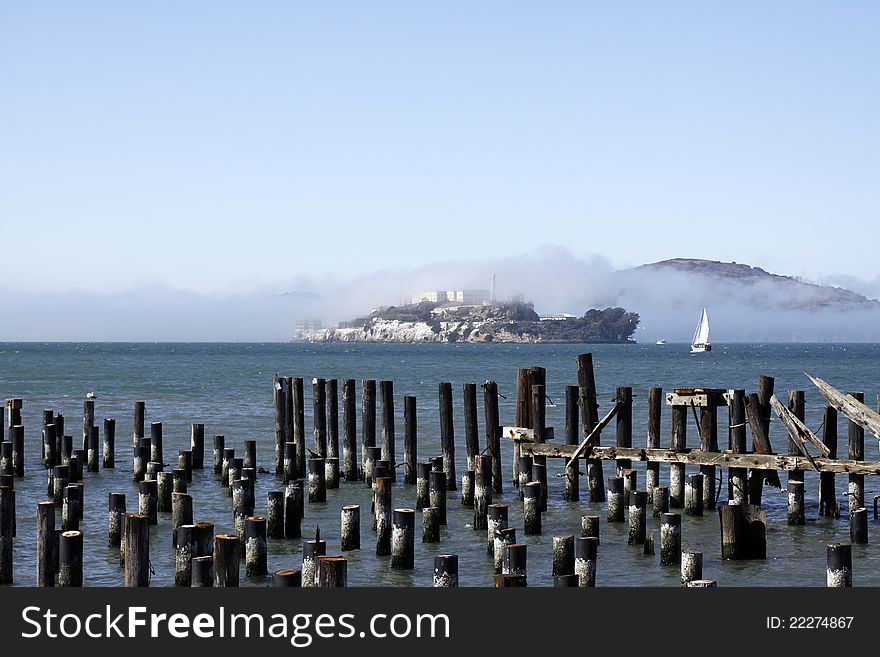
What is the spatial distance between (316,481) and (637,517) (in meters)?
6.92

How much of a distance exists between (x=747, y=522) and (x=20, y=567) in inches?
396

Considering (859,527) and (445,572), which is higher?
(445,572)

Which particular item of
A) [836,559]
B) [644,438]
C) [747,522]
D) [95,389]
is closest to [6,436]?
[644,438]

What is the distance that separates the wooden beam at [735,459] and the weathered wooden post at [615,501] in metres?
1.77

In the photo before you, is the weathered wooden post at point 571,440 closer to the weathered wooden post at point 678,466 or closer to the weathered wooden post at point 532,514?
the weathered wooden post at point 678,466

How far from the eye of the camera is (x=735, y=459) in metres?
20.2

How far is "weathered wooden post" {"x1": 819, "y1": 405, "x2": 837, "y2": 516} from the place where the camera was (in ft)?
67.9

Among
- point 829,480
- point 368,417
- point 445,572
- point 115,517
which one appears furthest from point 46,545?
point 829,480

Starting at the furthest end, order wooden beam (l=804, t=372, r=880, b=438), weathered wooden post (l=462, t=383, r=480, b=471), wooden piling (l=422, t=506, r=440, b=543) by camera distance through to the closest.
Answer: weathered wooden post (l=462, t=383, r=480, b=471), wooden beam (l=804, t=372, r=880, b=438), wooden piling (l=422, t=506, r=440, b=543)

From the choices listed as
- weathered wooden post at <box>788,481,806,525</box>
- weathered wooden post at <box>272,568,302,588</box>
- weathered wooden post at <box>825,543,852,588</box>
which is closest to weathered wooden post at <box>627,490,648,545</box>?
weathered wooden post at <box>788,481,806,525</box>

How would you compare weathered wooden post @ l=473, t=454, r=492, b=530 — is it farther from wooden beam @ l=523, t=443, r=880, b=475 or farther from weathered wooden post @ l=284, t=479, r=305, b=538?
wooden beam @ l=523, t=443, r=880, b=475

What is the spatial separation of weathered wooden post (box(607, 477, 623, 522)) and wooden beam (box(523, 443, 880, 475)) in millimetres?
1768

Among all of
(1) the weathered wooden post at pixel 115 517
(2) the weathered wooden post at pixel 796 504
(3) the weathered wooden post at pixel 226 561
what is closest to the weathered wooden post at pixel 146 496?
(1) the weathered wooden post at pixel 115 517

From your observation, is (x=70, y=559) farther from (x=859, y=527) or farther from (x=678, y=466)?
(x=678, y=466)
